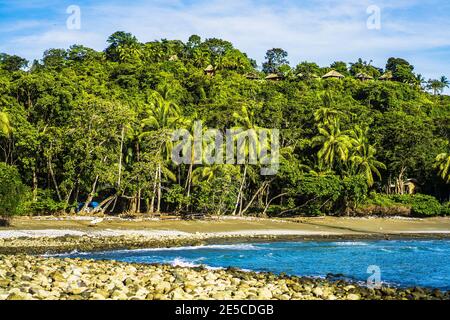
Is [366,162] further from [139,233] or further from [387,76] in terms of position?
[387,76]

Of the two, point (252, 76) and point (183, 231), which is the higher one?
point (252, 76)

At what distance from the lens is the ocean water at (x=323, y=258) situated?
68.3 feet

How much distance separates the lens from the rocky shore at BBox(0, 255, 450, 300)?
12.1m

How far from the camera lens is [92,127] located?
36125mm

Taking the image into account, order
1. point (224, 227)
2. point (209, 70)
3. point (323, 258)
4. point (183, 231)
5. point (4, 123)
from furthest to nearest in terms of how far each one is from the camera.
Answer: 1. point (209, 70)
2. point (224, 227)
3. point (183, 231)
4. point (4, 123)
5. point (323, 258)

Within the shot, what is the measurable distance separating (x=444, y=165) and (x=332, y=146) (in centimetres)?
1090

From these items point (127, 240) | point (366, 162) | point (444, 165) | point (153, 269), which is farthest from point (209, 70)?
point (153, 269)

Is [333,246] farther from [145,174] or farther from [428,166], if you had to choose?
[428,166]

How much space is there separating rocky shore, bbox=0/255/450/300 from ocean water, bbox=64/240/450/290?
11.4 ft

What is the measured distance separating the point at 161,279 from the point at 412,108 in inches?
2040

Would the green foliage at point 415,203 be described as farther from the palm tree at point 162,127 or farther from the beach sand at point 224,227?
the palm tree at point 162,127

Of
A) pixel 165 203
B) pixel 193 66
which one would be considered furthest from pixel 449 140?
pixel 193 66

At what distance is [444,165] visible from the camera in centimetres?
4775

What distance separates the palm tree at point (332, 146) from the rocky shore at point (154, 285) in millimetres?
29090
